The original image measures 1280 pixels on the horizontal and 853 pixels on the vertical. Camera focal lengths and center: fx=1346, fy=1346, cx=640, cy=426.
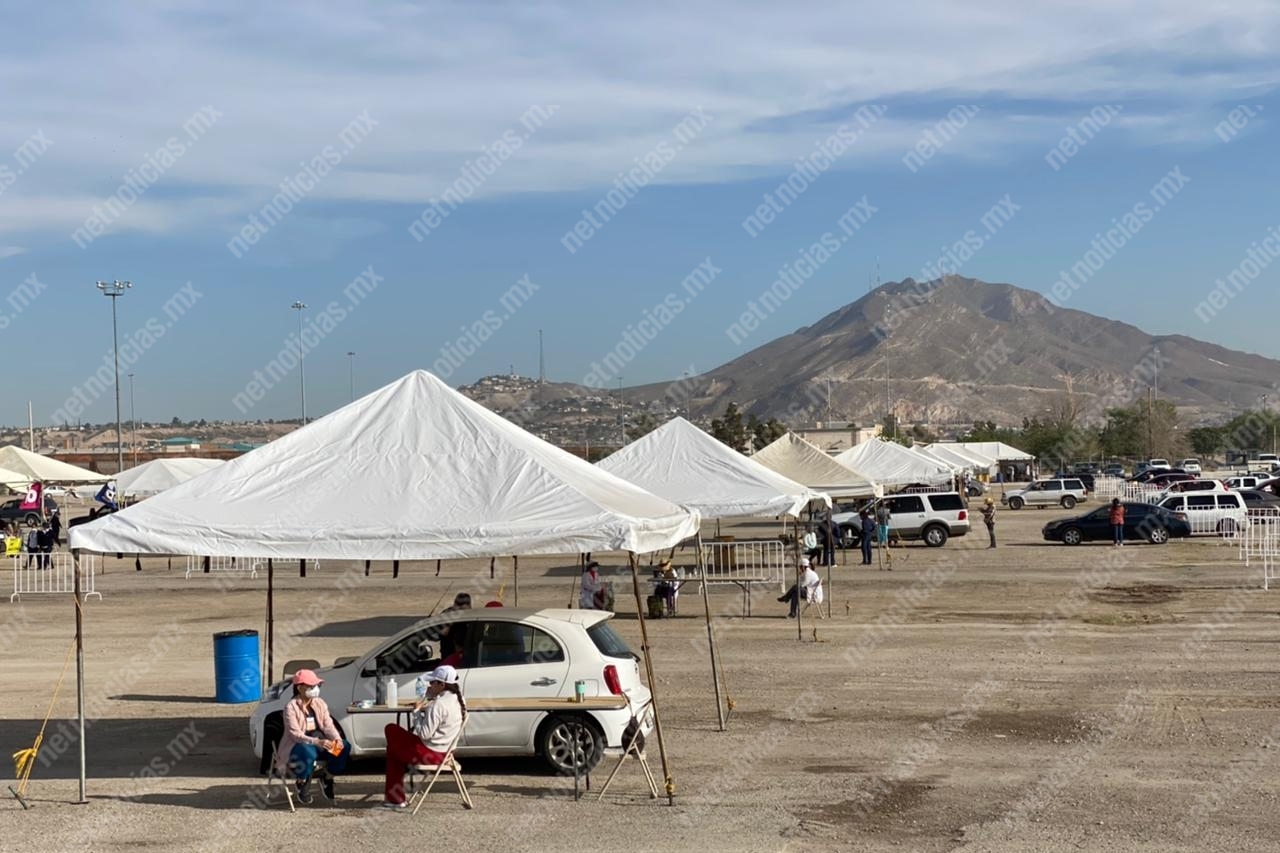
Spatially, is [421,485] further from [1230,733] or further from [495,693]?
[1230,733]

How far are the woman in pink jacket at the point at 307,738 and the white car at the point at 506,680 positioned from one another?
0.89m

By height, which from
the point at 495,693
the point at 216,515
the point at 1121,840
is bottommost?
the point at 1121,840

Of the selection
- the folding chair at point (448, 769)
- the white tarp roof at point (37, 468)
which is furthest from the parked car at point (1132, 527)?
the folding chair at point (448, 769)

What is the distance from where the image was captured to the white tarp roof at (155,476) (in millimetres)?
39531

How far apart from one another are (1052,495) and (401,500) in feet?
206

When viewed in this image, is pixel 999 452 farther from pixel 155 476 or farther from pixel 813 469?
pixel 813 469

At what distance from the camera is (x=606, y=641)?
41.9ft

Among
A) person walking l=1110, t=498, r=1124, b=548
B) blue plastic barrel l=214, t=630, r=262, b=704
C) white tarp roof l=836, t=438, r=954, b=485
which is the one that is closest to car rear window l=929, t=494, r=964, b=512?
white tarp roof l=836, t=438, r=954, b=485

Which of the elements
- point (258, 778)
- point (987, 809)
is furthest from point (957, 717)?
point (258, 778)

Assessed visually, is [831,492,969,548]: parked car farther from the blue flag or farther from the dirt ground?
the blue flag

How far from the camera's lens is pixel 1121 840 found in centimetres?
997

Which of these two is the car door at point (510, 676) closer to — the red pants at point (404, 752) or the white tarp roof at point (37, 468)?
the red pants at point (404, 752)

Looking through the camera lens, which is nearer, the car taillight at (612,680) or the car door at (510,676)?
the car taillight at (612,680)

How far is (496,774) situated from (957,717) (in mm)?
5385
